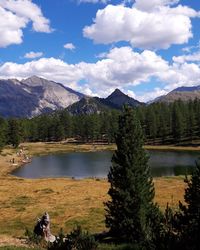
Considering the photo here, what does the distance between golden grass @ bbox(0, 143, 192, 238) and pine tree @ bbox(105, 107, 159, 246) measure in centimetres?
1076

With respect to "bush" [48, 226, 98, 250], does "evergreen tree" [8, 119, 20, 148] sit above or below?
above

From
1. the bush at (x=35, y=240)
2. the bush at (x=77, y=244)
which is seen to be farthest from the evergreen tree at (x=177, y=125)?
the bush at (x=77, y=244)

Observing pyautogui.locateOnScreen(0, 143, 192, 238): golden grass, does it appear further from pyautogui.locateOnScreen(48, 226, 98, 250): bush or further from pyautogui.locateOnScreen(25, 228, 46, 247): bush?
pyautogui.locateOnScreen(48, 226, 98, 250): bush

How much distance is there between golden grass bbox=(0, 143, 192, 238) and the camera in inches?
1927

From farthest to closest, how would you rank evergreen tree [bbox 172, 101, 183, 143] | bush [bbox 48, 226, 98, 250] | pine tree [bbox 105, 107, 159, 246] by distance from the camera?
1. evergreen tree [bbox 172, 101, 183, 143]
2. pine tree [bbox 105, 107, 159, 246]
3. bush [bbox 48, 226, 98, 250]

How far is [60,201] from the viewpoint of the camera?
207ft

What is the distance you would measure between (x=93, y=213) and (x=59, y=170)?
2626 inches

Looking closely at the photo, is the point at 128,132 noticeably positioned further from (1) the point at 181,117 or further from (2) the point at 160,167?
(1) the point at 181,117

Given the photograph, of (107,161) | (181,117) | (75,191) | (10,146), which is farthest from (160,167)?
(10,146)

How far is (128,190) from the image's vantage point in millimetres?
35094

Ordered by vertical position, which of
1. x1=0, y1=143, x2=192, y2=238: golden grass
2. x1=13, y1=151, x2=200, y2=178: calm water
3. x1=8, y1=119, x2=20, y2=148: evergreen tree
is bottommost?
x1=0, y1=143, x2=192, y2=238: golden grass

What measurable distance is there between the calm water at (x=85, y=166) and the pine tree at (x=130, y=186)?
6245 centimetres

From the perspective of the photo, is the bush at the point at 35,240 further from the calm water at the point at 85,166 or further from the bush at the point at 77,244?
the calm water at the point at 85,166

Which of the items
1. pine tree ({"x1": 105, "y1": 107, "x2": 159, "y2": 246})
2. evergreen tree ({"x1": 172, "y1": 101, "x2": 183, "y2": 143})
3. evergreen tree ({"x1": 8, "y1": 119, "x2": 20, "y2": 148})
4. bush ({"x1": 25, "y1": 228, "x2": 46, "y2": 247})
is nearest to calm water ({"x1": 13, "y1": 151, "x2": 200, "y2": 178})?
evergreen tree ({"x1": 8, "y1": 119, "x2": 20, "y2": 148})
